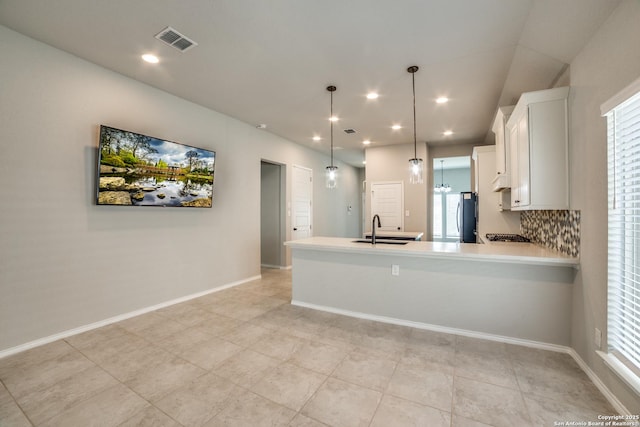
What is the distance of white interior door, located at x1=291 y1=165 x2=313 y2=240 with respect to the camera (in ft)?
20.6

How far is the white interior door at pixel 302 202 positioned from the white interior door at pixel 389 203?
60.4 inches

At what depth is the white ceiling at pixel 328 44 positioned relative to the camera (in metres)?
2.16

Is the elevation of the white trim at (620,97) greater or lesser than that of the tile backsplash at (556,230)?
greater

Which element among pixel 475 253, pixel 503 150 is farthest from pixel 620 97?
pixel 503 150

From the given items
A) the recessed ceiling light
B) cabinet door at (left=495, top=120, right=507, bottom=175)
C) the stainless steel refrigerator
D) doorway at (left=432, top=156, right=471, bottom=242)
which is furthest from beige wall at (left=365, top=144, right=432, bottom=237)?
the recessed ceiling light

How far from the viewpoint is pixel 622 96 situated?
5.38 ft

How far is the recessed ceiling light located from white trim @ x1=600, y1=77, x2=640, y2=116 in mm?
3797

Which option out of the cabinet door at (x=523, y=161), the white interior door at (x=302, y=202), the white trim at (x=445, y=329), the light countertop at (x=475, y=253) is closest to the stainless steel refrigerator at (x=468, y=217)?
the light countertop at (x=475, y=253)

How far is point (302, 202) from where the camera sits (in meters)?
6.55

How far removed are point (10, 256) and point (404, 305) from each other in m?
3.83

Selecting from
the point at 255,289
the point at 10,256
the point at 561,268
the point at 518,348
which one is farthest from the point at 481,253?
the point at 10,256

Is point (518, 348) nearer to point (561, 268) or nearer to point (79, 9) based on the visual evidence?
point (561, 268)

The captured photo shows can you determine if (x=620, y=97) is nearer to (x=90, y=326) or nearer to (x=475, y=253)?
(x=475, y=253)

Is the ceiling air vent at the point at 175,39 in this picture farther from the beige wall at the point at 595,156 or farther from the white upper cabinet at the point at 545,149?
the beige wall at the point at 595,156
